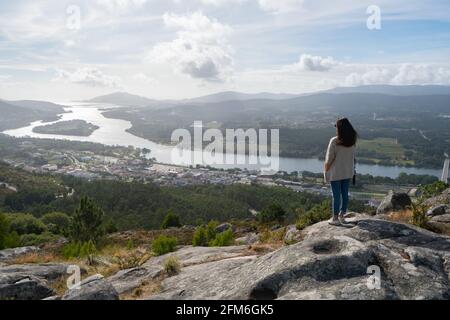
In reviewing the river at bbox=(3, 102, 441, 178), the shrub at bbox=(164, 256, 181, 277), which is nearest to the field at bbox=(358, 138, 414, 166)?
the river at bbox=(3, 102, 441, 178)

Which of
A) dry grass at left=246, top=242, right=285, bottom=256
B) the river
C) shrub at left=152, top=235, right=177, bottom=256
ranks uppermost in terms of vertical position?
dry grass at left=246, top=242, right=285, bottom=256

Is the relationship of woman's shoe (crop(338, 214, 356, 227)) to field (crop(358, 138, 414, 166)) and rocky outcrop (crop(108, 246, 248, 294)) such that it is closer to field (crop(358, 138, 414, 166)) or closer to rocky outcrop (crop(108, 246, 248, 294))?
rocky outcrop (crop(108, 246, 248, 294))

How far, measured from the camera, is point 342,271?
4.82 metres

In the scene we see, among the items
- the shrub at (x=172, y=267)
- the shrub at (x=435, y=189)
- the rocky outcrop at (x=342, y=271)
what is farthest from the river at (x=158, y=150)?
the shrub at (x=172, y=267)

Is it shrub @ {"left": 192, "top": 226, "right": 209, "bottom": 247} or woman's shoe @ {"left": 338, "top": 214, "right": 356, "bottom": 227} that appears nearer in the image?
woman's shoe @ {"left": 338, "top": 214, "right": 356, "bottom": 227}

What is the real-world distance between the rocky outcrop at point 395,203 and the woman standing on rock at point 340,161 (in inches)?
205

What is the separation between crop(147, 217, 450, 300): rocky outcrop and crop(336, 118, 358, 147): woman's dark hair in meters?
1.32

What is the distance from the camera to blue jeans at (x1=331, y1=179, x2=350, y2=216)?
22.1 ft

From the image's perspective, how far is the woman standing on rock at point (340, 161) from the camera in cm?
648

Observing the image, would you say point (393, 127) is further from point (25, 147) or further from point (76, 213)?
point (76, 213)

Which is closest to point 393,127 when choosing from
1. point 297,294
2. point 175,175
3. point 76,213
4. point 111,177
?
point 175,175

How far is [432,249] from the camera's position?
539 cm

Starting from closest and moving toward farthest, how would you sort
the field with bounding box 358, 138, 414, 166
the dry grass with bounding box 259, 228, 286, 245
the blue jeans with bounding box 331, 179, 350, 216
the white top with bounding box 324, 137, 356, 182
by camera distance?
the white top with bounding box 324, 137, 356, 182 → the blue jeans with bounding box 331, 179, 350, 216 → the dry grass with bounding box 259, 228, 286, 245 → the field with bounding box 358, 138, 414, 166
